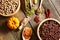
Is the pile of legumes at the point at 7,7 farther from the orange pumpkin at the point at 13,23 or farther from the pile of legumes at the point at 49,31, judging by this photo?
the pile of legumes at the point at 49,31

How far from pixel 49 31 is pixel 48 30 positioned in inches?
0.4

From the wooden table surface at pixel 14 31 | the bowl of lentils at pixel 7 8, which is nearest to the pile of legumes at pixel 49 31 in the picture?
the wooden table surface at pixel 14 31

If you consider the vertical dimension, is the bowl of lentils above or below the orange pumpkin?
above

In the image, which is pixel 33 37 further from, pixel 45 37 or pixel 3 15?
pixel 3 15

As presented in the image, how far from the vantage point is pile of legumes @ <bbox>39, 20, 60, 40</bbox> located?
154 cm

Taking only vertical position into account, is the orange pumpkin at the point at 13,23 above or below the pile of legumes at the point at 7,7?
below

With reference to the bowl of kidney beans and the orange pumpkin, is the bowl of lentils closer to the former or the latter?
the orange pumpkin

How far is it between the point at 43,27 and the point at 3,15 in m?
0.31

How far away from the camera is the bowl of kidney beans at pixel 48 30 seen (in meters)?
1.54

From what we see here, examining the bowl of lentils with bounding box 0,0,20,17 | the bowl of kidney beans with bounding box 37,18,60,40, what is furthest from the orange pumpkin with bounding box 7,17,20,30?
the bowl of kidney beans with bounding box 37,18,60,40

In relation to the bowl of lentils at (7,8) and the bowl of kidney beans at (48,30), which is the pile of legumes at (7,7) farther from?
the bowl of kidney beans at (48,30)

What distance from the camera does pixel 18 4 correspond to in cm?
164

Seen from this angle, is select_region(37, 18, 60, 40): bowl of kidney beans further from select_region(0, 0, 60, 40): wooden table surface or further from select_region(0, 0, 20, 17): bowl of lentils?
select_region(0, 0, 20, 17): bowl of lentils

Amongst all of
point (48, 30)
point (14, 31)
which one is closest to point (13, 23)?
point (14, 31)
